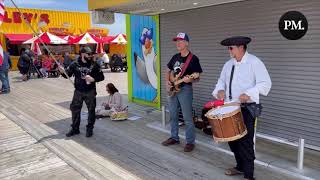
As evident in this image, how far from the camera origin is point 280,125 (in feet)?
18.3

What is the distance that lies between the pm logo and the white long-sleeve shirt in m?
1.57

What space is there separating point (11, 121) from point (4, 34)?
19131 millimetres

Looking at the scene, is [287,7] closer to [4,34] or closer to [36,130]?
[36,130]

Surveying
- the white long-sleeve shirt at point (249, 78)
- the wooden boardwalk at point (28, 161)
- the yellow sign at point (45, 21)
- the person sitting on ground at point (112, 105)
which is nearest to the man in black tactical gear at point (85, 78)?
the wooden boardwalk at point (28, 161)

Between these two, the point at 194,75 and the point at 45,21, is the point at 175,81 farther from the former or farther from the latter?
the point at 45,21

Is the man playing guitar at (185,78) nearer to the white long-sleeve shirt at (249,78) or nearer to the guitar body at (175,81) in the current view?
the guitar body at (175,81)

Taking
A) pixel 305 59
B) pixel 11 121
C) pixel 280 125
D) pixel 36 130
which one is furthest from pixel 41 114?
pixel 305 59

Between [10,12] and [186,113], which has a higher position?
[10,12]

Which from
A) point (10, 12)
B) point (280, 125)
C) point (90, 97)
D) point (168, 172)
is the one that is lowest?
point (168, 172)

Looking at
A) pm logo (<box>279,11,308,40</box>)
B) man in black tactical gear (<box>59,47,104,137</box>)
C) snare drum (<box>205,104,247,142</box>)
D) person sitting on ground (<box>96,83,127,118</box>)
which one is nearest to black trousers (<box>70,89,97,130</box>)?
man in black tactical gear (<box>59,47,104,137</box>)

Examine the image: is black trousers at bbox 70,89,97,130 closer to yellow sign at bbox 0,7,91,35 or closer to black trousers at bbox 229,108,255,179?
black trousers at bbox 229,108,255,179

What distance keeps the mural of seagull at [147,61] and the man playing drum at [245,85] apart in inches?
177

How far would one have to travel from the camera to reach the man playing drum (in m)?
3.80

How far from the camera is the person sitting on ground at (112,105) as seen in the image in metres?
7.54
